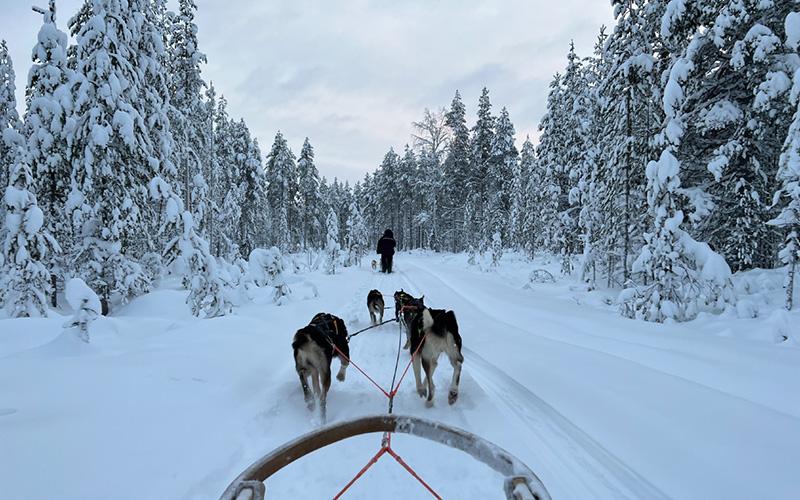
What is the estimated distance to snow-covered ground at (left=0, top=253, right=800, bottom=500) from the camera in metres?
2.72

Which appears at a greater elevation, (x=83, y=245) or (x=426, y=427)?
(x=83, y=245)

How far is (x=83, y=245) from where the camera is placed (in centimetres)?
1109

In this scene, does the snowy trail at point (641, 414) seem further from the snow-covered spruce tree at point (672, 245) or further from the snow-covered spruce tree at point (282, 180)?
the snow-covered spruce tree at point (282, 180)

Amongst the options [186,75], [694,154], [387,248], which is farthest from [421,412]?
[186,75]

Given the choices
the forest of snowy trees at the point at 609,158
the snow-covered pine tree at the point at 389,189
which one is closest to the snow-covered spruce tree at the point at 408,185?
the snow-covered pine tree at the point at 389,189

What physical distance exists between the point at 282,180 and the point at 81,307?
35.3 metres

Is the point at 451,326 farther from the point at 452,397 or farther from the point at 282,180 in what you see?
the point at 282,180

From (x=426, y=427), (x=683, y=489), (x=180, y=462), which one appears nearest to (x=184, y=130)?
(x=180, y=462)

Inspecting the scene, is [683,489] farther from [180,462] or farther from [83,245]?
[83,245]

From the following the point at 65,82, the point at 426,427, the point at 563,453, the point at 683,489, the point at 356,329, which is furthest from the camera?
the point at 65,82

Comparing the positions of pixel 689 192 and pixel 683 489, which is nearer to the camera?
pixel 683 489

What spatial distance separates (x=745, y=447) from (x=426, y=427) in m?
2.65

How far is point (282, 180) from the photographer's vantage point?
38.2 m

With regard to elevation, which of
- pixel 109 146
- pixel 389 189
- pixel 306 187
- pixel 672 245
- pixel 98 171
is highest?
pixel 389 189
